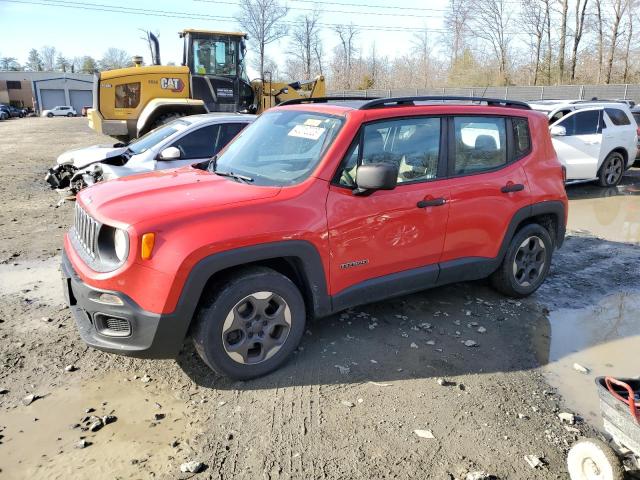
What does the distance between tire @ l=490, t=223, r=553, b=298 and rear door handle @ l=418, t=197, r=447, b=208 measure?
3.58 feet

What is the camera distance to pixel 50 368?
3.57m

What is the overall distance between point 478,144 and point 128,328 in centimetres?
318

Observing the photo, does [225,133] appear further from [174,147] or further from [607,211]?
[607,211]

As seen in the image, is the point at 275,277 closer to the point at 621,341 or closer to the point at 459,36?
the point at 621,341

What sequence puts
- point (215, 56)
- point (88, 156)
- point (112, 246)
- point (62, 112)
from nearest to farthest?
1. point (112, 246)
2. point (88, 156)
3. point (215, 56)
4. point (62, 112)

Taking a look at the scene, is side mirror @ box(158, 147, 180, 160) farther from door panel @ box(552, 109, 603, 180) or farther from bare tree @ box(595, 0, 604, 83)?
bare tree @ box(595, 0, 604, 83)

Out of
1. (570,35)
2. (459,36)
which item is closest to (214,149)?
(570,35)

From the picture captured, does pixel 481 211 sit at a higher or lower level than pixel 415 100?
lower

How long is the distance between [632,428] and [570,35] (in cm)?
4442

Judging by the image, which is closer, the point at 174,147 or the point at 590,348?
the point at 590,348

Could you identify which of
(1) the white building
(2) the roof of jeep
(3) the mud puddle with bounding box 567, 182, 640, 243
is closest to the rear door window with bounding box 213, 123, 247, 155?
(2) the roof of jeep

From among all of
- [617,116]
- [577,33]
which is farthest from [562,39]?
[617,116]

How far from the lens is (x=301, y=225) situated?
3320 mm

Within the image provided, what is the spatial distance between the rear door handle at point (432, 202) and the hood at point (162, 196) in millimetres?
1172
